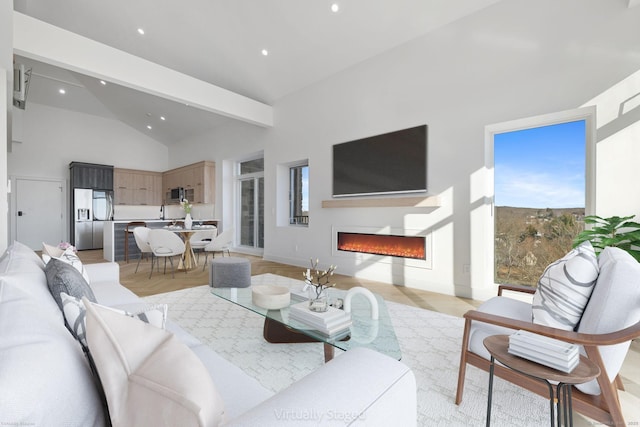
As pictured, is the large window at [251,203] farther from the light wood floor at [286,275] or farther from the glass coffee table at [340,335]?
the glass coffee table at [340,335]

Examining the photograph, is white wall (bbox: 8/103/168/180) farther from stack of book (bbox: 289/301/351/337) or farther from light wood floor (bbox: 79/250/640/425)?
stack of book (bbox: 289/301/351/337)

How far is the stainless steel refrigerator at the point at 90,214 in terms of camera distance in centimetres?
812

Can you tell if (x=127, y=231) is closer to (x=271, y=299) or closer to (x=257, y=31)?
(x=257, y=31)

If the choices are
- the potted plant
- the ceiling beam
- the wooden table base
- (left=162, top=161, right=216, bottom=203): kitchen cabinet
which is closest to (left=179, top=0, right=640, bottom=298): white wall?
the potted plant

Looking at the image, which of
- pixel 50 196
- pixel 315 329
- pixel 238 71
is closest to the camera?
pixel 315 329

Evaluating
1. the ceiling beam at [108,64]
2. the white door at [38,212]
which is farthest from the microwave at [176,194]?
the ceiling beam at [108,64]

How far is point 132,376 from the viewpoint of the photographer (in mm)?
630

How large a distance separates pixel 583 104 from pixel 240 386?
381 centimetres

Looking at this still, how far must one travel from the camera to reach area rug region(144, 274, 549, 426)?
157 centimetres

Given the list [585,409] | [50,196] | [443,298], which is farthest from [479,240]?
[50,196]

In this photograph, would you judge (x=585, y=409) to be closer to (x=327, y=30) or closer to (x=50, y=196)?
(x=327, y=30)

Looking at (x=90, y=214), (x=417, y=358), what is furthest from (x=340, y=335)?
(x=90, y=214)

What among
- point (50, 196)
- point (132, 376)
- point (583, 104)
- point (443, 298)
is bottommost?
point (443, 298)

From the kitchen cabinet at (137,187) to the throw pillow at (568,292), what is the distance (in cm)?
1029
